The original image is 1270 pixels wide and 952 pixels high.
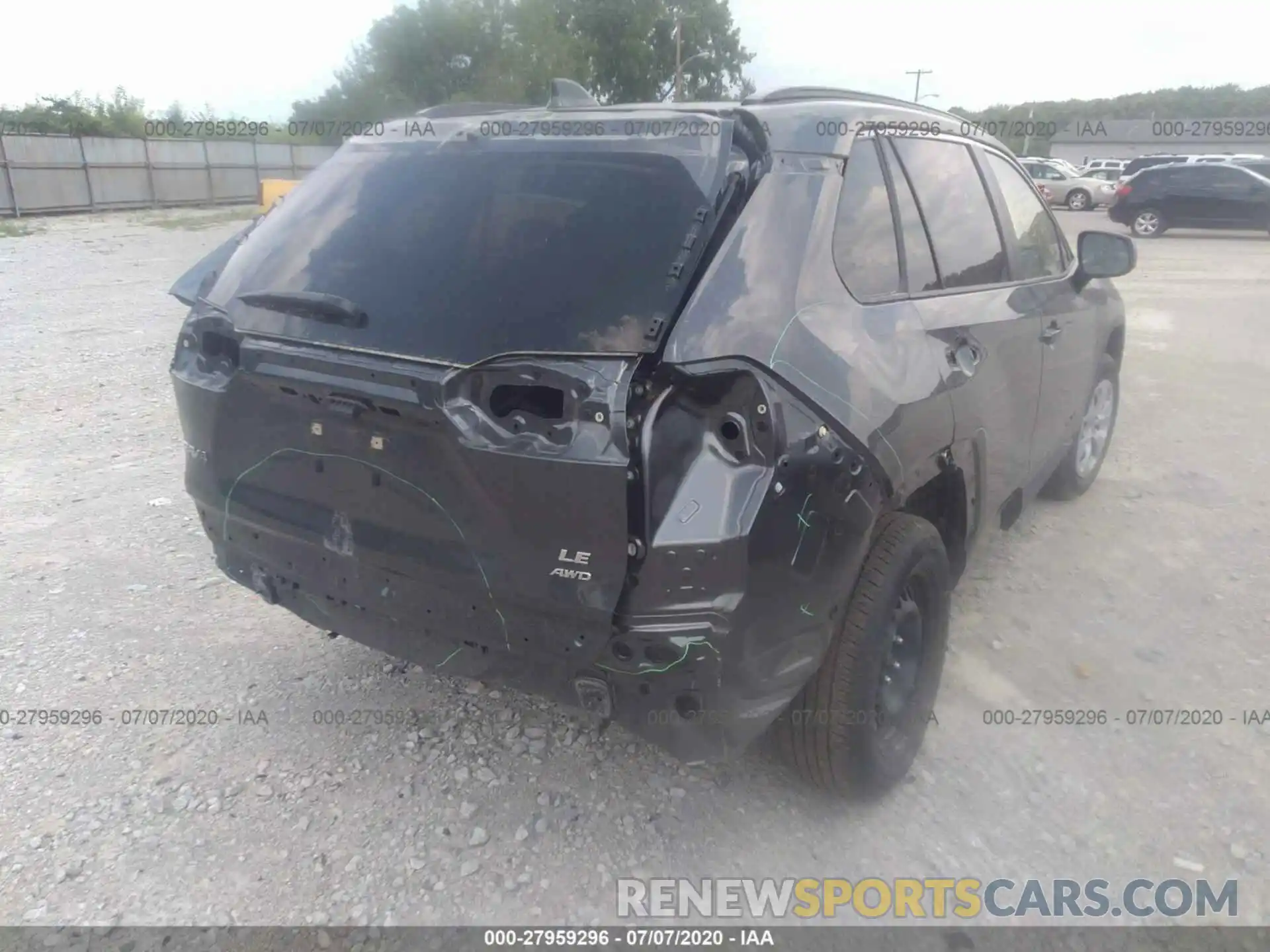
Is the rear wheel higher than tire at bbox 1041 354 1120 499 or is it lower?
lower

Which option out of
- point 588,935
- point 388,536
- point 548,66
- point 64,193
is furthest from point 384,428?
point 548,66

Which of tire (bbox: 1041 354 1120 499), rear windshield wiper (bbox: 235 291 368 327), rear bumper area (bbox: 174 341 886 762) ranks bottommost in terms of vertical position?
tire (bbox: 1041 354 1120 499)

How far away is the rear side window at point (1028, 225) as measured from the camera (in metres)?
3.66

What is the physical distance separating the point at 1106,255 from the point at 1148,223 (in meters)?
20.6

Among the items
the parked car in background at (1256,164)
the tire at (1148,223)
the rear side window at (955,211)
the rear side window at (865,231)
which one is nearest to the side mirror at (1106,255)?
the rear side window at (955,211)

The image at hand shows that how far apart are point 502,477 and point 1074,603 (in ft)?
9.38

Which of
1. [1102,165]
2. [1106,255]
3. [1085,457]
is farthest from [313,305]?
[1102,165]

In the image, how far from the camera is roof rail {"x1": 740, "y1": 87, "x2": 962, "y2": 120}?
2.66 metres

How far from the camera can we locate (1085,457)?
16.7ft

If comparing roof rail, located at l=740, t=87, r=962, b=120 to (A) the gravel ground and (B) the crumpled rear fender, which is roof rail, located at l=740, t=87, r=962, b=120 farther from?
(A) the gravel ground

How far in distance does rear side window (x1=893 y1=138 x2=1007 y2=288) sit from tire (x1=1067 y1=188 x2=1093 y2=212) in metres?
30.4

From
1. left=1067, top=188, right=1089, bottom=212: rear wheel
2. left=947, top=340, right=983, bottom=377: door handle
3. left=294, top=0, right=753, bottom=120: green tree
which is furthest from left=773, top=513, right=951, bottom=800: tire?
left=1067, top=188, right=1089, bottom=212: rear wheel

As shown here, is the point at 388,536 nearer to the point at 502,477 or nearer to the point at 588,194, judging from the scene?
the point at 502,477

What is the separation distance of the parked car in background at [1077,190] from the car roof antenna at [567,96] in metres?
30.1
